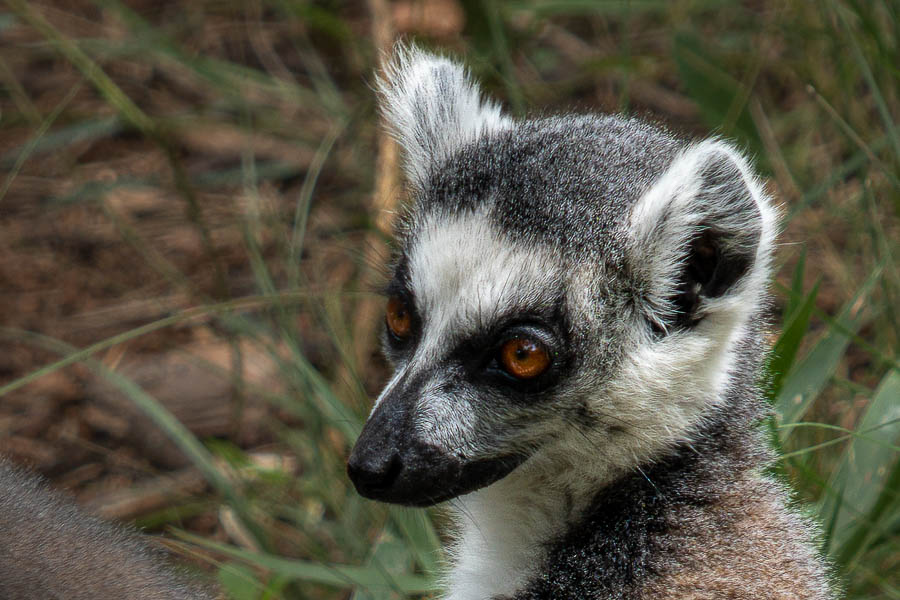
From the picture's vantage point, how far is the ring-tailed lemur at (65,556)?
2197mm

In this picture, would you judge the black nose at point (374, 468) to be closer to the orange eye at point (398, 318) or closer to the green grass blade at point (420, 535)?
the orange eye at point (398, 318)

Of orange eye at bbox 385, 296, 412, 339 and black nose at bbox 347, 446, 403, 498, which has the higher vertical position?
orange eye at bbox 385, 296, 412, 339

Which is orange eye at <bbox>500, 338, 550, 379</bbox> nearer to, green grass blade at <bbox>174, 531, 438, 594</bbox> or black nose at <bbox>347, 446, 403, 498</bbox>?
black nose at <bbox>347, 446, 403, 498</bbox>

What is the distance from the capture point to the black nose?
8.00ft

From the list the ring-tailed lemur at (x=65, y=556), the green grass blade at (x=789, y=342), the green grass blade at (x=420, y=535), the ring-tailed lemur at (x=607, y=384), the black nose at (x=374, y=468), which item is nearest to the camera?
the ring-tailed lemur at (x=65, y=556)

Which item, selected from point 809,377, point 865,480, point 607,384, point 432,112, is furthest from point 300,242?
point 865,480

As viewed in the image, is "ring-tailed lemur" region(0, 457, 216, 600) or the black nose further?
the black nose

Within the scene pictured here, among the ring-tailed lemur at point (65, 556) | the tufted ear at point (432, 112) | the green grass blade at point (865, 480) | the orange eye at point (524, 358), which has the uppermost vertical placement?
the tufted ear at point (432, 112)

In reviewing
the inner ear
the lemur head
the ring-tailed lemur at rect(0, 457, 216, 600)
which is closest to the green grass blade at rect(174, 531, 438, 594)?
the ring-tailed lemur at rect(0, 457, 216, 600)

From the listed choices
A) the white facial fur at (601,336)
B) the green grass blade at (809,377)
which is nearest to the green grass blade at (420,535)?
the white facial fur at (601,336)

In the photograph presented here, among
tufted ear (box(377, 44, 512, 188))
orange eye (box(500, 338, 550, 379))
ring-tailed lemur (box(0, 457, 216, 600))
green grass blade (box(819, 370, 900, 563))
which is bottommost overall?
ring-tailed lemur (box(0, 457, 216, 600))

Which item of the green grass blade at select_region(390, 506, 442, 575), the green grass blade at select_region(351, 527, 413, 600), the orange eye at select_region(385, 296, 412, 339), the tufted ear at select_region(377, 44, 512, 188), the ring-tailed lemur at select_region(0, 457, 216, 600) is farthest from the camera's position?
the green grass blade at select_region(390, 506, 442, 575)

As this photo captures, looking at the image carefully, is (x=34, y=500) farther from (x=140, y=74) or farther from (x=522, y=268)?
(x=140, y=74)

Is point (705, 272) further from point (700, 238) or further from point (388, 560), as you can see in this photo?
point (388, 560)
